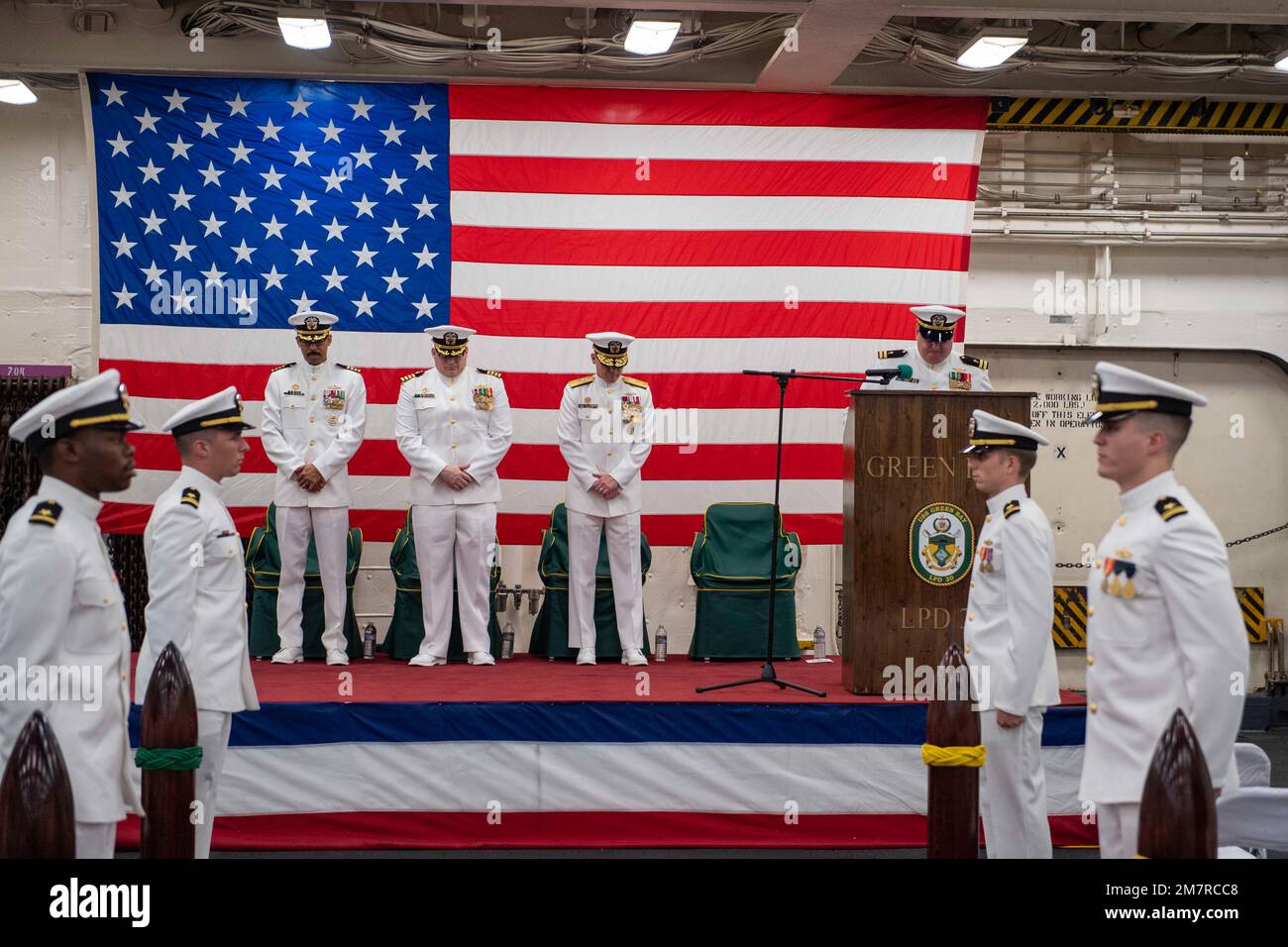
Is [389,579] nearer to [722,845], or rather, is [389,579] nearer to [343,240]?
[343,240]

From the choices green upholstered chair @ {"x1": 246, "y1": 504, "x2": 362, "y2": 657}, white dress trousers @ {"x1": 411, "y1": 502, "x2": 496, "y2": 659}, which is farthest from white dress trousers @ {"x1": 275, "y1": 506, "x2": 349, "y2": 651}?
white dress trousers @ {"x1": 411, "y1": 502, "x2": 496, "y2": 659}

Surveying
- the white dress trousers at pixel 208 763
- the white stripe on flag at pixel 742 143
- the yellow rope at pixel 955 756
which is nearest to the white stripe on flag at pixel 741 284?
the white stripe on flag at pixel 742 143

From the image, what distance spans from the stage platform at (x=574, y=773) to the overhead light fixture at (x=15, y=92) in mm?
4781

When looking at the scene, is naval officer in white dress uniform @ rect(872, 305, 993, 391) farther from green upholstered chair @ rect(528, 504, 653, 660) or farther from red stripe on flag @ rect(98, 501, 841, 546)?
green upholstered chair @ rect(528, 504, 653, 660)

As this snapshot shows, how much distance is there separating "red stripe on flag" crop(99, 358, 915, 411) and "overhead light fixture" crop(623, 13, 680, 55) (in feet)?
6.53

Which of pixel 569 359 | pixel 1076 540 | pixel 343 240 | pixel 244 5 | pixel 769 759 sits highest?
pixel 244 5

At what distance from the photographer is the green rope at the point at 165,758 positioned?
7.65 ft

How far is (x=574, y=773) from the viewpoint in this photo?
5438 millimetres

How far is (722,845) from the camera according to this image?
215 inches

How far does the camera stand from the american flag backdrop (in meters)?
7.85

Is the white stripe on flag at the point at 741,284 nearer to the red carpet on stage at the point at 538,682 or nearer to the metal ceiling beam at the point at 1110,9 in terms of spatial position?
the metal ceiling beam at the point at 1110,9
